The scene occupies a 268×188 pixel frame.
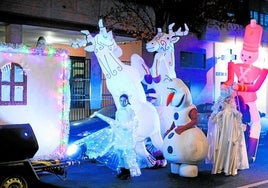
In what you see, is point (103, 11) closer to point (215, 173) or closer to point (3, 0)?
point (3, 0)

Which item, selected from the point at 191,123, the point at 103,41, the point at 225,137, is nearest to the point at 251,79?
the point at 225,137

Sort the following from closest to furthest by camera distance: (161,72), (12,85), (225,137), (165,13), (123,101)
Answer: (12,85) < (123,101) < (225,137) < (161,72) < (165,13)

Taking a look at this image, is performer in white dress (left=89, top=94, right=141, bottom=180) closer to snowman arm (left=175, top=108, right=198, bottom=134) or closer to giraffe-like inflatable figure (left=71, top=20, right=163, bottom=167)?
giraffe-like inflatable figure (left=71, top=20, right=163, bottom=167)

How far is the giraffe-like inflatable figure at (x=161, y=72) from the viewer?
1168cm

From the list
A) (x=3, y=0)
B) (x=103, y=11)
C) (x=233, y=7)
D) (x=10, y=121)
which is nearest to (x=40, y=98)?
(x=10, y=121)

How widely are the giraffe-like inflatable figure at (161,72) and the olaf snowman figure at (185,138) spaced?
1340mm

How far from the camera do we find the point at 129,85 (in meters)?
10.9

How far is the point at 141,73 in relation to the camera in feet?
38.5

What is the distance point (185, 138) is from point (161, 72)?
258 cm

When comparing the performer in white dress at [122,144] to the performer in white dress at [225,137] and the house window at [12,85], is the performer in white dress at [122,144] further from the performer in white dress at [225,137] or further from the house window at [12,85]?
the house window at [12,85]

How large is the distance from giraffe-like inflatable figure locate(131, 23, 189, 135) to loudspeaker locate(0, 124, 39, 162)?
4.75 m

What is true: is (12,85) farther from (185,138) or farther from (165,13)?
(165,13)

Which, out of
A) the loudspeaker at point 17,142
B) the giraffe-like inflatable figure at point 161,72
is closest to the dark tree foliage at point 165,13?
the giraffe-like inflatable figure at point 161,72

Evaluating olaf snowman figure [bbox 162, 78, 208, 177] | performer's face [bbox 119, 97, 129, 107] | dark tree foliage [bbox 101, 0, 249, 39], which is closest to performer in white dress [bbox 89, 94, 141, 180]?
performer's face [bbox 119, 97, 129, 107]
